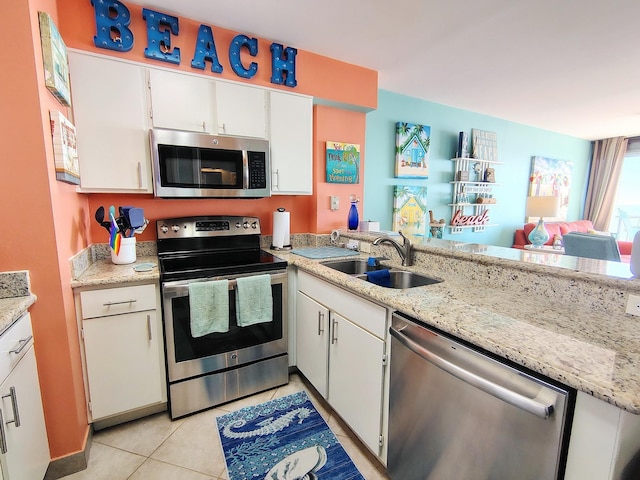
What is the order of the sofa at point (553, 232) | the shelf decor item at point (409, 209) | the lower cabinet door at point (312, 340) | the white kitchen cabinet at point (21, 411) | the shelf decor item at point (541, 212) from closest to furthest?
1. the white kitchen cabinet at point (21, 411)
2. the lower cabinet door at point (312, 340)
3. the shelf decor item at point (409, 209)
4. the shelf decor item at point (541, 212)
5. the sofa at point (553, 232)

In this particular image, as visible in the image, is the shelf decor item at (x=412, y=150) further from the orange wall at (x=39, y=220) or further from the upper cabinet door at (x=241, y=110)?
the orange wall at (x=39, y=220)

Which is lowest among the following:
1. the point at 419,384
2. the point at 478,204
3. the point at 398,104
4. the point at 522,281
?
the point at 419,384

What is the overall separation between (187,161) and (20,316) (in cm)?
117

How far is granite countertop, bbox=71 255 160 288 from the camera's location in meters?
1.54

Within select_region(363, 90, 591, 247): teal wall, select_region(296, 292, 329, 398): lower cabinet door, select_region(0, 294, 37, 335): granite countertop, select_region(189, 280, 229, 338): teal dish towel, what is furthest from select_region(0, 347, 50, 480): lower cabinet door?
select_region(363, 90, 591, 247): teal wall

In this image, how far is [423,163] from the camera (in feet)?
11.8

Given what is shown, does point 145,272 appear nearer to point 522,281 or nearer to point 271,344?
point 271,344

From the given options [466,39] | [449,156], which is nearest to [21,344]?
[466,39]

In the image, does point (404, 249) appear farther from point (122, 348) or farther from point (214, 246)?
point (122, 348)

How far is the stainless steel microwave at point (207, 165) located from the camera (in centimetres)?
189

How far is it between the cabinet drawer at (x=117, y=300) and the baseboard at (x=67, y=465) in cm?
66

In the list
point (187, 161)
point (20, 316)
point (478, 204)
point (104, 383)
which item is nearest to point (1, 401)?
point (20, 316)

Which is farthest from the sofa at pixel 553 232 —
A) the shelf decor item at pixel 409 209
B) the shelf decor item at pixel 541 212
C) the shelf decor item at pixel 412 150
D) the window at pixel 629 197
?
the shelf decor item at pixel 412 150

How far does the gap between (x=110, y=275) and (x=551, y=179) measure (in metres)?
6.43
